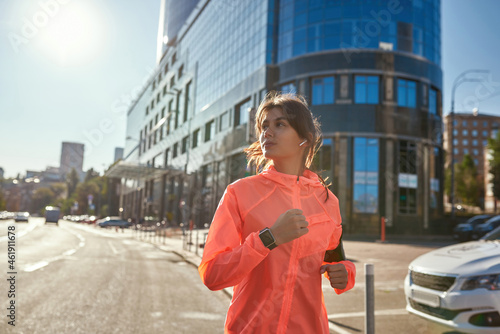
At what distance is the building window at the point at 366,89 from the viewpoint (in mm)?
32031

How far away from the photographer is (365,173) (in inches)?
1236

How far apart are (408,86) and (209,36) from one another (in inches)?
1041

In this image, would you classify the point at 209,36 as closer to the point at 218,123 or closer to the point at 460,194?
the point at 218,123

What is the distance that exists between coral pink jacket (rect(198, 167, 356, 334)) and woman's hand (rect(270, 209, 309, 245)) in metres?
0.07

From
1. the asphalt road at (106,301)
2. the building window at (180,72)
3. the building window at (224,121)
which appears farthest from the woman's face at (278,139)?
the building window at (180,72)

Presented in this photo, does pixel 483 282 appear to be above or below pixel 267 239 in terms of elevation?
below

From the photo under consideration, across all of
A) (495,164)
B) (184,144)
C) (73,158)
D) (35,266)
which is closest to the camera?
(35,266)

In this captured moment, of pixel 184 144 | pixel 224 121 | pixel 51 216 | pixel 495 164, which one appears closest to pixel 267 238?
pixel 224 121

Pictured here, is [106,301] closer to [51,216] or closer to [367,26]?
[367,26]

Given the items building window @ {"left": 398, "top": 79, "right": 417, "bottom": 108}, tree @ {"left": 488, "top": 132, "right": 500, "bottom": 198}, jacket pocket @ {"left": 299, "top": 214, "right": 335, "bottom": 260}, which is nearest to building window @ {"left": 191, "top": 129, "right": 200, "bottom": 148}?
building window @ {"left": 398, "top": 79, "right": 417, "bottom": 108}

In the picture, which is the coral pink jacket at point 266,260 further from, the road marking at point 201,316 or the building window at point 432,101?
the building window at point 432,101

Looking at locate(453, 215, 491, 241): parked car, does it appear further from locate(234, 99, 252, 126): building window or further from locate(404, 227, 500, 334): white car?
locate(234, 99, 252, 126): building window

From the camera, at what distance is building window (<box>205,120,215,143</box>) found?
46938 mm

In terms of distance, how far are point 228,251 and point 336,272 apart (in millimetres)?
514
